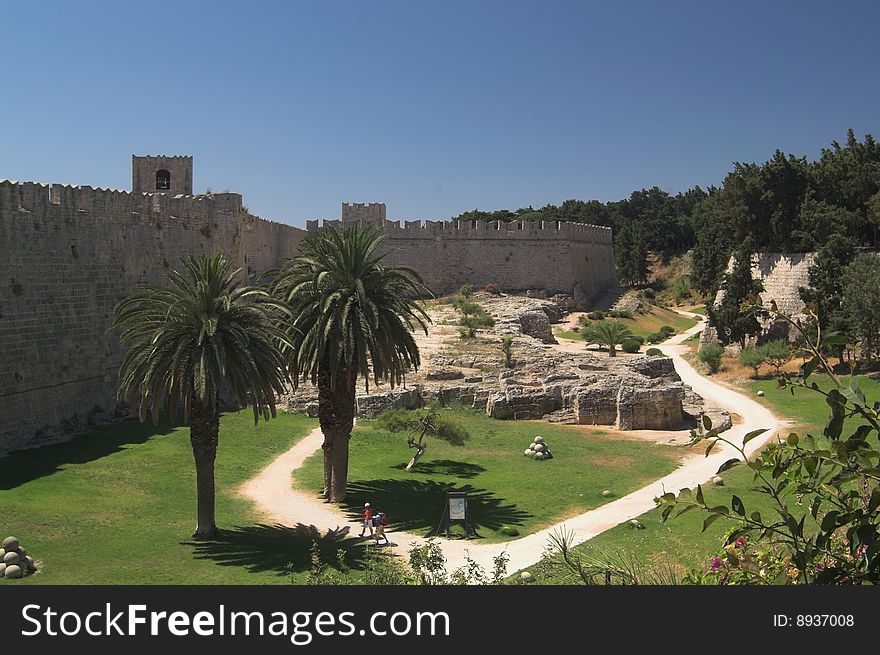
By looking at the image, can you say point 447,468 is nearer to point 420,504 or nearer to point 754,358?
point 420,504

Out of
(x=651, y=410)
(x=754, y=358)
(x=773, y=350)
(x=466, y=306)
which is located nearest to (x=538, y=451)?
(x=651, y=410)

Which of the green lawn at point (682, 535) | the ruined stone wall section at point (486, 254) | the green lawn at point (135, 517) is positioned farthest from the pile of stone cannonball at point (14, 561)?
the ruined stone wall section at point (486, 254)

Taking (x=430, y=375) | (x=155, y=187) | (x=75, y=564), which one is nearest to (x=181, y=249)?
(x=430, y=375)

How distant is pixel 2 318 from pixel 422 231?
110 feet

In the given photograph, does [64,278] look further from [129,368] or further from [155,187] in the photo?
[155,187]

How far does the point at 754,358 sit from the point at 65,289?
2509 cm

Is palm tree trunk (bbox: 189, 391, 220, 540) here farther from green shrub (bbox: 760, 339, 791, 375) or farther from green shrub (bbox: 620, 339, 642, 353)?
green shrub (bbox: 620, 339, 642, 353)

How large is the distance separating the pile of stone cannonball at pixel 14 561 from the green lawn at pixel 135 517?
0.17m

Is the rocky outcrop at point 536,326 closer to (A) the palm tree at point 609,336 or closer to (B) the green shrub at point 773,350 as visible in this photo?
(A) the palm tree at point 609,336

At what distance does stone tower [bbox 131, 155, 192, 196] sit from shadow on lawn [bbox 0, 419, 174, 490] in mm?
18591

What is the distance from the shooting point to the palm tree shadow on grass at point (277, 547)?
13.8m

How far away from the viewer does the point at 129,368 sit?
14852 millimetres

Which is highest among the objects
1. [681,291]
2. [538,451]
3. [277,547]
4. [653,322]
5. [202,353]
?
[681,291]

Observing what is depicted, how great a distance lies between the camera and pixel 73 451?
64.5 ft
